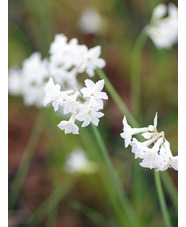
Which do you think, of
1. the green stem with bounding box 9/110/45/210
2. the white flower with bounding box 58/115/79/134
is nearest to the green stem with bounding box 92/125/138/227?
the white flower with bounding box 58/115/79/134

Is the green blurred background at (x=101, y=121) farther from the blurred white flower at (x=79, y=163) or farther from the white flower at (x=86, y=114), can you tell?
the white flower at (x=86, y=114)

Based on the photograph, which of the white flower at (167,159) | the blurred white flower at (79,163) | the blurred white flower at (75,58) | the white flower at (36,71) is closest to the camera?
the white flower at (167,159)

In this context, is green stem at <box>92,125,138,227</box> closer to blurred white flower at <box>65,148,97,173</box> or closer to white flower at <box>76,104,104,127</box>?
white flower at <box>76,104,104,127</box>

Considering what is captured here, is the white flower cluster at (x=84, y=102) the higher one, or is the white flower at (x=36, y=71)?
the white flower at (x=36, y=71)

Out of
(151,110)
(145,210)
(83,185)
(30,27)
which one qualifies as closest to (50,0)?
(30,27)

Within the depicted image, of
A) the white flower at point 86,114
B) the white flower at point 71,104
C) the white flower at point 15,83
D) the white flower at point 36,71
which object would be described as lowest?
the white flower at point 86,114

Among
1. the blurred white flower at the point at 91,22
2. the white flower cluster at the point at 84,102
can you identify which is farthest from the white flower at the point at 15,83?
the white flower cluster at the point at 84,102
